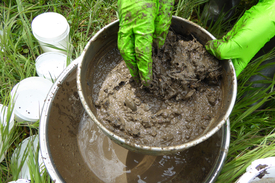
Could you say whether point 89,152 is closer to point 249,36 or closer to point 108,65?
point 108,65

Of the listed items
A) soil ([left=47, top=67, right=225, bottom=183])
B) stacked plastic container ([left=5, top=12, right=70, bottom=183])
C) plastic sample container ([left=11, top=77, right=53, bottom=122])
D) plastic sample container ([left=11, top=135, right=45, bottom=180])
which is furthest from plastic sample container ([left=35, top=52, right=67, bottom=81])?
plastic sample container ([left=11, top=135, right=45, bottom=180])

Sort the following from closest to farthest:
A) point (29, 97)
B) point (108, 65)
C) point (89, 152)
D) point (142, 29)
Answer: point (142, 29) < point (108, 65) < point (89, 152) < point (29, 97)

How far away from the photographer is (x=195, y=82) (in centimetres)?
152

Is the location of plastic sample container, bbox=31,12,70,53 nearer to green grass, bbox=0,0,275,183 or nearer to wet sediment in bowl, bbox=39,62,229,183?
green grass, bbox=0,0,275,183

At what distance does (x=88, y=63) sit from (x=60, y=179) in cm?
94

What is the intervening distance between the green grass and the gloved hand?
3.43 ft

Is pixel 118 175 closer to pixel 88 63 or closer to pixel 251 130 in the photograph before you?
pixel 88 63

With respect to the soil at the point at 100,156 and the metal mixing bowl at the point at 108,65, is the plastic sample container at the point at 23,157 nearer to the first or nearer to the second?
the soil at the point at 100,156

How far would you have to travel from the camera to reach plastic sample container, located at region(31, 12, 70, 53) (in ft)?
7.31

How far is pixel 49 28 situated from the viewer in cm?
228

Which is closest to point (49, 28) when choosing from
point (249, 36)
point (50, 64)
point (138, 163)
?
point (50, 64)

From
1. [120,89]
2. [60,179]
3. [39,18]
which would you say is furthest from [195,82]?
[39,18]

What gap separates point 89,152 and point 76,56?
3.64ft

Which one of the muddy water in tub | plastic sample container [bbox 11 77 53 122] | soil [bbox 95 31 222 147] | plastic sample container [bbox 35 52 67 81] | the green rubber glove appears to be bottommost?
the muddy water in tub
